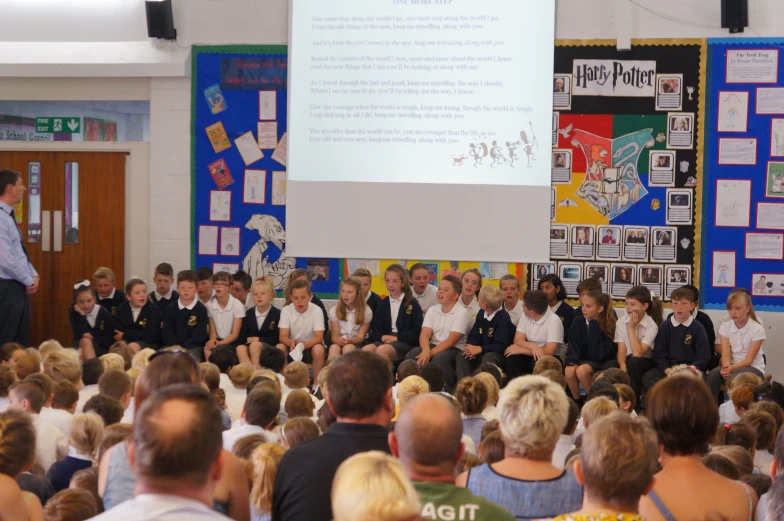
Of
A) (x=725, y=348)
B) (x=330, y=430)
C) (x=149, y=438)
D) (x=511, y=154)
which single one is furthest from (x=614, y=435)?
(x=511, y=154)

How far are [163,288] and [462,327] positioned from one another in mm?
2495

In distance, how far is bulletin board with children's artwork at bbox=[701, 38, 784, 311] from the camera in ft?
23.5

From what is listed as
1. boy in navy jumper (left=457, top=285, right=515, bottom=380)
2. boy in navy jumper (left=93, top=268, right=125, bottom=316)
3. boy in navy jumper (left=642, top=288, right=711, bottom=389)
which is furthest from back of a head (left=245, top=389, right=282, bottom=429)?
boy in navy jumper (left=93, top=268, right=125, bottom=316)

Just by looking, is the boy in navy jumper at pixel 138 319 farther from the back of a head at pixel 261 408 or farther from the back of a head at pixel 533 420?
the back of a head at pixel 533 420

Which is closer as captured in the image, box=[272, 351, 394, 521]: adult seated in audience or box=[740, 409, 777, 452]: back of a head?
box=[272, 351, 394, 521]: adult seated in audience

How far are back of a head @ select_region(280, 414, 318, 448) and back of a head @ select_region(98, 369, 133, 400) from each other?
1.12 m

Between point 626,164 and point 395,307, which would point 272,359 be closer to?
point 395,307

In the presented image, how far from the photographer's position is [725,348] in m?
6.29

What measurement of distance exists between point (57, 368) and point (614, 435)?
10.7ft

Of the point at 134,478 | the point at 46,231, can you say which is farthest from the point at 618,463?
the point at 46,231

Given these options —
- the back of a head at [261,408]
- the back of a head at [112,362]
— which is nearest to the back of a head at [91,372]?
the back of a head at [112,362]

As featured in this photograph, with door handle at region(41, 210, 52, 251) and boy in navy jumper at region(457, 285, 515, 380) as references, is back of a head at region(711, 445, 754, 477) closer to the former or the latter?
boy in navy jumper at region(457, 285, 515, 380)

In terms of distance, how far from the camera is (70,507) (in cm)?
235

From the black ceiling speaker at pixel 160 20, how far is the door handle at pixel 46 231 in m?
1.92
